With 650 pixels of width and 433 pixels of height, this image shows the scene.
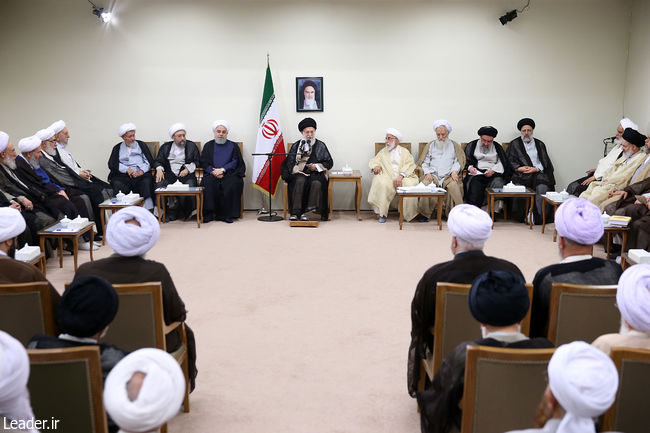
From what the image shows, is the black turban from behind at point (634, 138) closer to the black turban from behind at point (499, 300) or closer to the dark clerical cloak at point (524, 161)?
the dark clerical cloak at point (524, 161)

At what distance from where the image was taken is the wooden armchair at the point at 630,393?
2.32 m

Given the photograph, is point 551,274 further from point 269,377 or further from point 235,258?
point 235,258

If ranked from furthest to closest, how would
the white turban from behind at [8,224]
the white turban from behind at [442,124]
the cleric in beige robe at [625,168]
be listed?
the white turban from behind at [442,124]
the cleric in beige robe at [625,168]
the white turban from behind at [8,224]

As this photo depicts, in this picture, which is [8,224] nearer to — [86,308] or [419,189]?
[86,308]

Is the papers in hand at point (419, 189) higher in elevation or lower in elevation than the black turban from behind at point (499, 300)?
lower

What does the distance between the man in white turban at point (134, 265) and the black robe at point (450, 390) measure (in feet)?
4.80

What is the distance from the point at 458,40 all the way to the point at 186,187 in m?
4.41

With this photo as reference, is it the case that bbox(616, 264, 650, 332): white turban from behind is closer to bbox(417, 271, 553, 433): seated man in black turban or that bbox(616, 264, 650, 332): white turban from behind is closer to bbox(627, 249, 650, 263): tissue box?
bbox(417, 271, 553, 433): seated man in black turban

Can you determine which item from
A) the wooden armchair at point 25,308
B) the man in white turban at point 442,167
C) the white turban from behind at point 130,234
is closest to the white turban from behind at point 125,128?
the man in white turban at point 442,167

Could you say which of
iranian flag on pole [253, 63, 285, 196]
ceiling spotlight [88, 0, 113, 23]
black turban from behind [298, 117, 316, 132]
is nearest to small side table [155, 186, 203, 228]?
iranian flag on pole [253, 63, 285, 196]

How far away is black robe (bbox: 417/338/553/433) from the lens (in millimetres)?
2514

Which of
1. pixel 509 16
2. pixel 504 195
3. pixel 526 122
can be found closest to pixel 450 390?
pixel 504 195

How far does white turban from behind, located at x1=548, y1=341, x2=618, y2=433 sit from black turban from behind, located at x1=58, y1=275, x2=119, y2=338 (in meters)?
1.62

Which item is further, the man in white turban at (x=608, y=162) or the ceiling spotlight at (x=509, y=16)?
the ceiling spotlight at (x=509, y=16)
